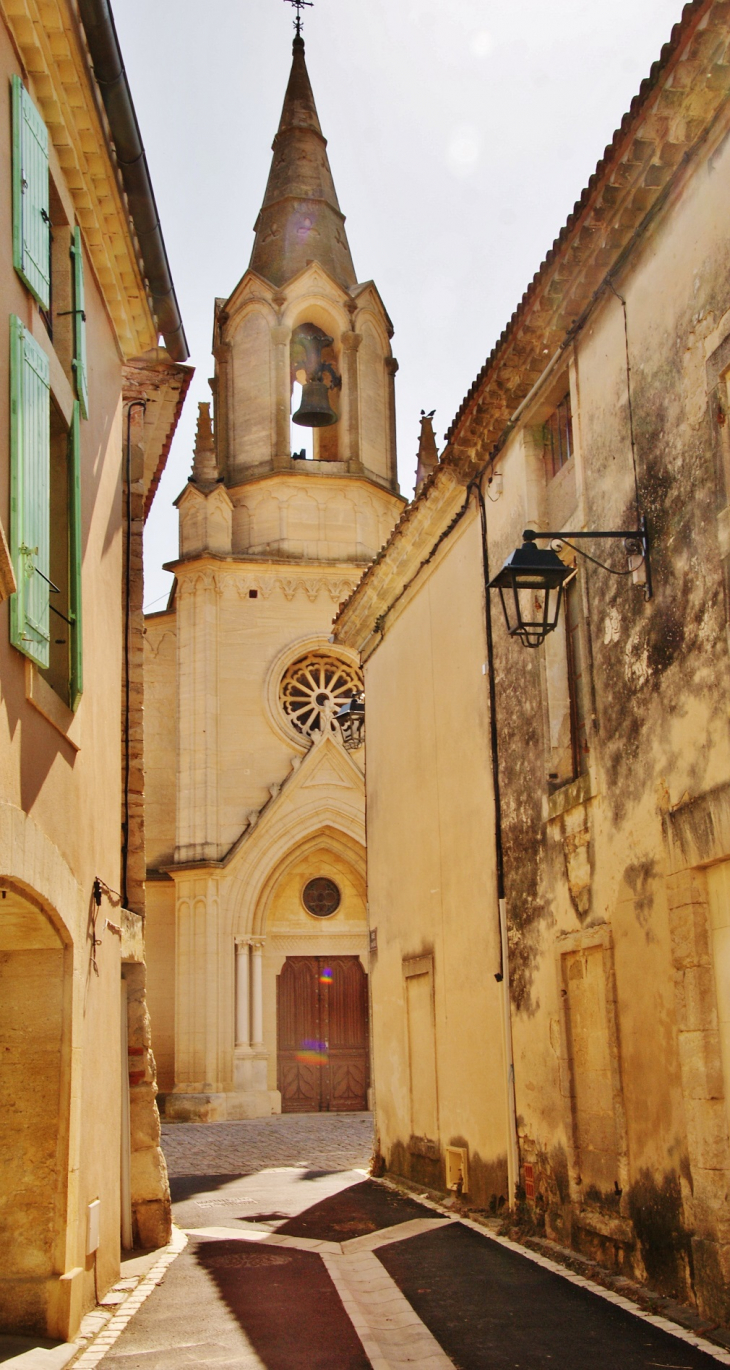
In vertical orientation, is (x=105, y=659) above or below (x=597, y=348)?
below

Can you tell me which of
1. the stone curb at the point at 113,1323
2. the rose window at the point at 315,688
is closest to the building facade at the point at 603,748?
the stone curb at the point at 113,1323

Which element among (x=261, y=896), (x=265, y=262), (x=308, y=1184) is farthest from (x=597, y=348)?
(x=265, y=262)

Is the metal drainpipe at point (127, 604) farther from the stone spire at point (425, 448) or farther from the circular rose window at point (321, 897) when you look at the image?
the stone spire at point (425, 448)

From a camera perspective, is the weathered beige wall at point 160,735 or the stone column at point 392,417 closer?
the weathered beige wall at point 160,735

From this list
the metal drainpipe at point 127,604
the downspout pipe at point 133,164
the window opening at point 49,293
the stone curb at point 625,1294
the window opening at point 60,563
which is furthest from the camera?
Answer: the metal drainpipe at point 127,604

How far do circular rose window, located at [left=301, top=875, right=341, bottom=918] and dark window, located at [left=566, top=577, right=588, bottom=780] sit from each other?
17.3 meters

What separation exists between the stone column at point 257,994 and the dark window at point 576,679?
53.6 feet

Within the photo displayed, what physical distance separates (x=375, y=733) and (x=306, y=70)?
2219cm

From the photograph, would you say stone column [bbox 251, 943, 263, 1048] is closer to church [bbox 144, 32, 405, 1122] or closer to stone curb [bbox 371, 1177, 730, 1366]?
church [bbox 144, 32, 405, 1122]

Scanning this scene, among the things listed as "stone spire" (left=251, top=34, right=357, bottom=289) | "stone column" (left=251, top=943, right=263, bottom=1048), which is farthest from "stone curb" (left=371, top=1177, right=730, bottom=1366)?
"stone spire" (left=251, top=34, right=357, bottom=289)

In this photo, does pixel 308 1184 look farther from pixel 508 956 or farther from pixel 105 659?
pixel 105 659

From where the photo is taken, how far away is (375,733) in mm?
15617

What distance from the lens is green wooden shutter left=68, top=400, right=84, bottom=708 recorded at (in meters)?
7.09

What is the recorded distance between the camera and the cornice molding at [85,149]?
6.76m
